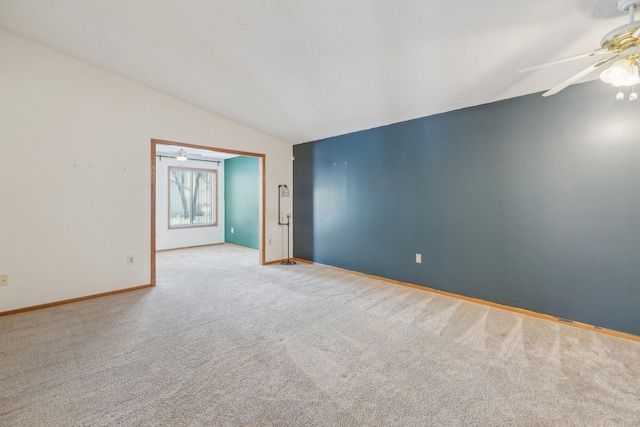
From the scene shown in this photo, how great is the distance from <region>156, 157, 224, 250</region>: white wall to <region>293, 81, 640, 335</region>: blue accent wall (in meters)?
4.59

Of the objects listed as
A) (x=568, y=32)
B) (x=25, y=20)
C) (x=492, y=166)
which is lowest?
(x=492, y=166)

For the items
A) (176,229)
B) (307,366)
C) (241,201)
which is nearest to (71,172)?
(307,366)

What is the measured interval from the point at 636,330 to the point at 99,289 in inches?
231

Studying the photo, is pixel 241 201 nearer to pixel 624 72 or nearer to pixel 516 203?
pixel 516 203

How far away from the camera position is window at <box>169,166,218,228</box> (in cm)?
715

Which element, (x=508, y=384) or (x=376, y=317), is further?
(x=376, y=317)

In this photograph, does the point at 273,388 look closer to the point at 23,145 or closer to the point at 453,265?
the point at 453,265

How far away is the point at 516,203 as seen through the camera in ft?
10.2

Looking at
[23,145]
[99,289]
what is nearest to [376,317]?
[99,289]

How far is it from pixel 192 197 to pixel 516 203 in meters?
7.18

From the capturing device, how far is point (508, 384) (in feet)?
6.17

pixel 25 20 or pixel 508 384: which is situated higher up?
pixel 25 20

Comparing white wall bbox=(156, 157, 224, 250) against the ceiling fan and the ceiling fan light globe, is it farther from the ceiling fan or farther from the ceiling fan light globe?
the ceiling fan light globe

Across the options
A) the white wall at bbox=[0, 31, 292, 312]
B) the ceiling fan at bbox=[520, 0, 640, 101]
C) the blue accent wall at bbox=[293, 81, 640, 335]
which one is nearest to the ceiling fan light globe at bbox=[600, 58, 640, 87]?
the ceiling fan at bbox=[520, 0, 640, 101]
